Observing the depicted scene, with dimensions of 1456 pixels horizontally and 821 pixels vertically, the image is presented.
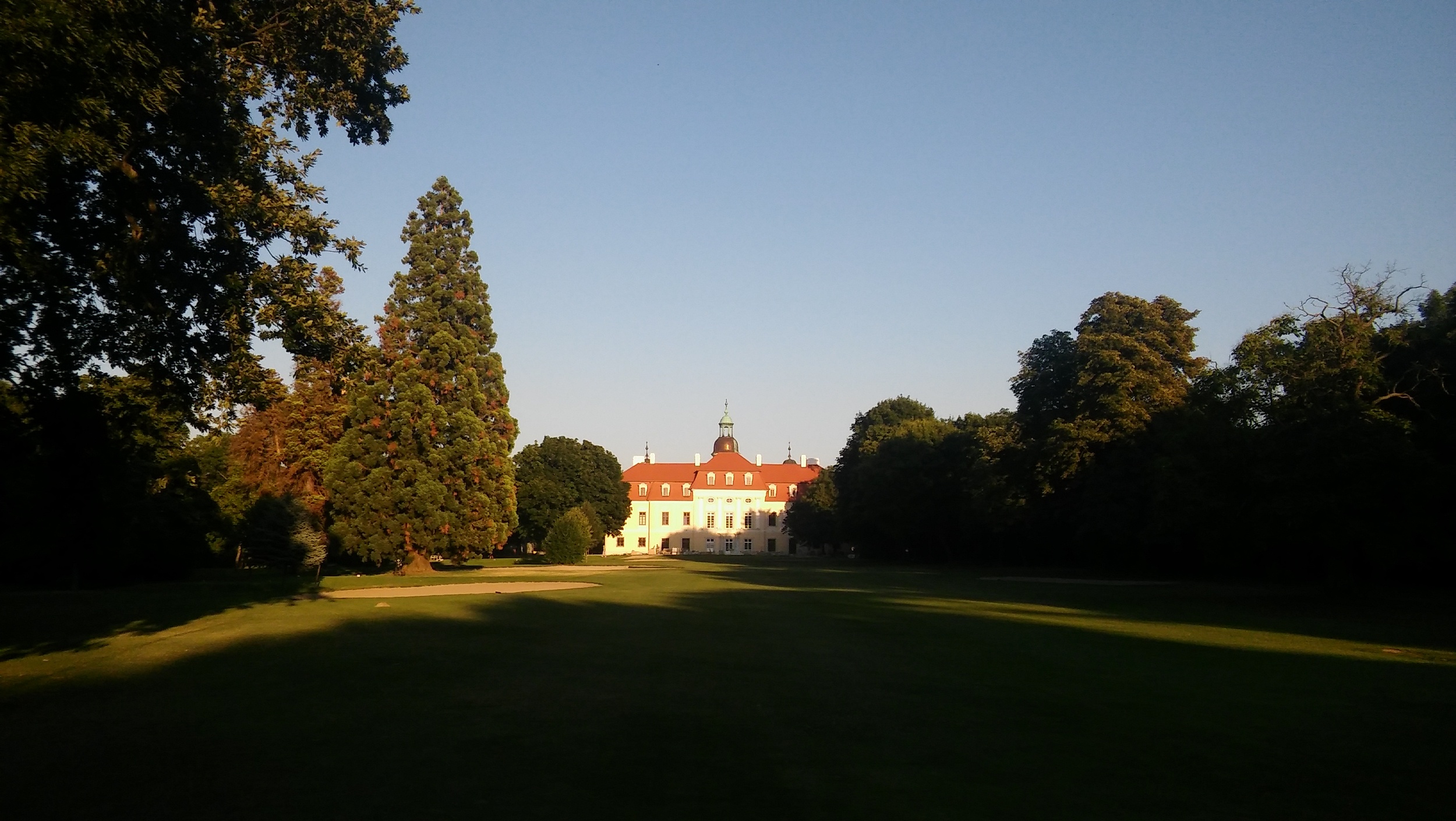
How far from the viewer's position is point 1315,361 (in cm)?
2719

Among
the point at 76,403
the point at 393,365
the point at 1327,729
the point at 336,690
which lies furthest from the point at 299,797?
the point at 393,365

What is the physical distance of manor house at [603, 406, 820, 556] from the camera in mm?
122312

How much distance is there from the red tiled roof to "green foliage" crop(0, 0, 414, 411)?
106701 mm

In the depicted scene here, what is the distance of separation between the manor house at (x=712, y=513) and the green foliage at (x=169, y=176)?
10668cm

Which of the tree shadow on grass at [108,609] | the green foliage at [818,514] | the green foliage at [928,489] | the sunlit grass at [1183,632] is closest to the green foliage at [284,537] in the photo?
the tree shadow on grass at [108,609]

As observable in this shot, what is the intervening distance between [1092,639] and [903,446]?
47.2 m

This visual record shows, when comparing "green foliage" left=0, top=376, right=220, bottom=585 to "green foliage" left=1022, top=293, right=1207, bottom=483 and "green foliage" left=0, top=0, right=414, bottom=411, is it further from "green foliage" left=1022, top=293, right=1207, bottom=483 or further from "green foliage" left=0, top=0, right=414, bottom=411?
"green foliage" left=1022, top=293, right=1207, bottom=483

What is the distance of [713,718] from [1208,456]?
25.5 meters

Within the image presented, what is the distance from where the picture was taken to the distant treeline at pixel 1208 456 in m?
25.6

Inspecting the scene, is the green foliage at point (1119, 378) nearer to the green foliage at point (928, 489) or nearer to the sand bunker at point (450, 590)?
the green foliage at point (928, 489)

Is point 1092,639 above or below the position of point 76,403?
below

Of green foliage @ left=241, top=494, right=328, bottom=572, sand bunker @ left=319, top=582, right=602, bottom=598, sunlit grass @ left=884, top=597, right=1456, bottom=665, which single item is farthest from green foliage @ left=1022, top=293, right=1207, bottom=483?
green foliage @ left=241, top=494, right=328, bottom=572

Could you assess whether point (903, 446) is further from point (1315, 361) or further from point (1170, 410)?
point (1315, 361)

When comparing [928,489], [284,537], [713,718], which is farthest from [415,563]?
[713,718]
